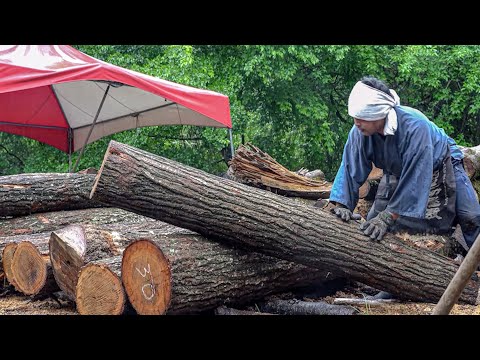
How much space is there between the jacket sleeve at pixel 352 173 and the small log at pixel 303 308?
79 cm

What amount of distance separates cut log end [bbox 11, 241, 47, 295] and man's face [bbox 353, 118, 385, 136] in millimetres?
2691

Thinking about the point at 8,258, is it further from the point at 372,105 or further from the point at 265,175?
the point at 372,105

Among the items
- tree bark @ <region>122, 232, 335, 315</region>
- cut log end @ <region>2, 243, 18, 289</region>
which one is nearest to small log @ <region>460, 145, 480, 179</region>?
tree bark @ <region>122, 232, 335, 315</region>

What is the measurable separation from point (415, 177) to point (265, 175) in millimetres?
3175

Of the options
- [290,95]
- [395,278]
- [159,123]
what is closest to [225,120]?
[159,123]

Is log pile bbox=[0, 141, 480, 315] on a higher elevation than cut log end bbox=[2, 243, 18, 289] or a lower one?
higher

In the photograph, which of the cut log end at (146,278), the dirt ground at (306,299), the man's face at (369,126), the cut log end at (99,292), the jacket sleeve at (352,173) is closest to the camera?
the cut log end at (146,278)

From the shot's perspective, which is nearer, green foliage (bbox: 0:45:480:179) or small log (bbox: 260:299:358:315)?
small log (bbox: 260:299:358:315)

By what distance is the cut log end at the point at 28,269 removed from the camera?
4977 millimetres

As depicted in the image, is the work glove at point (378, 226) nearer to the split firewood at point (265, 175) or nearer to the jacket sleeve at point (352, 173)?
the jacket sleeve at point (352, 173)

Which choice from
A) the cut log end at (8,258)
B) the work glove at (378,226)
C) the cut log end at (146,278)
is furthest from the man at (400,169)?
the cut log end at (8,258)

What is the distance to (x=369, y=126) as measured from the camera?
14.9ft

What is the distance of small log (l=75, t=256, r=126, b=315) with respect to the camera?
4.25m

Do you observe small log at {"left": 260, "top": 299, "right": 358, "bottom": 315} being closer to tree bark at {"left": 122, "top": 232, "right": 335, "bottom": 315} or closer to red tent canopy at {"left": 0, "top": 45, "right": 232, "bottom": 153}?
tree bark at {"left": 122, "top": 232, "right": 335, "bottom": 315}
